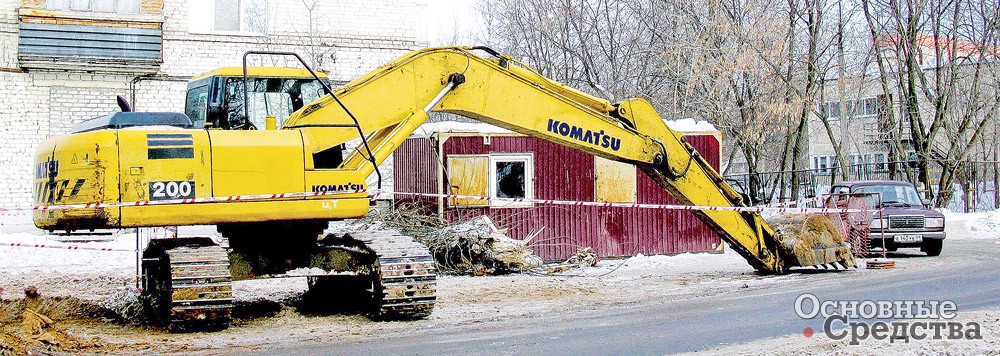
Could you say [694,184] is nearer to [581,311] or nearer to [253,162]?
[581,311]

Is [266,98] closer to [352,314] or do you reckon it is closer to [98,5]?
[352,314]

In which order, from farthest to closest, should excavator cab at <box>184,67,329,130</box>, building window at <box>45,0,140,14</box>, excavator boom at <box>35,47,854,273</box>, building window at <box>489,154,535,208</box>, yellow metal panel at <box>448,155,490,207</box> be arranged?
building window at <box>45,0,140,14</box> < building window at <box>489,154,535,208</box> < yellow metal panel at <box>448,155,490,207</box> < excavator cab at <box>184,67,329,130</box> < excavator boom at <box>35,47,854,273</box>

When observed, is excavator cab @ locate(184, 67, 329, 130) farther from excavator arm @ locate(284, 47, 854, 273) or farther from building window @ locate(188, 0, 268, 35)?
building window @ locate(188, 0, 268, 35)

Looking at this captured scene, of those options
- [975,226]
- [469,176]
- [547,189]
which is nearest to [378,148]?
[469,176]

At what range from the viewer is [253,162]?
30.1 feet

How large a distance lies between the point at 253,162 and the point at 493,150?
28.9 feet

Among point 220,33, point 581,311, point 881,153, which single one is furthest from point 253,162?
point 881,153

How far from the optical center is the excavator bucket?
45.5 feet

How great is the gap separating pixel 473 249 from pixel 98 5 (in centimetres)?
982

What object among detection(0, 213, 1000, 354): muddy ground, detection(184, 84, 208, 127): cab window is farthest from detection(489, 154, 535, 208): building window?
detection(184, 84, 208, 127): cab window

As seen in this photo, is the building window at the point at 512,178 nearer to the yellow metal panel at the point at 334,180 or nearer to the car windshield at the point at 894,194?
the car windshield at the point at 894,194

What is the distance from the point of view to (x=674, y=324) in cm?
963

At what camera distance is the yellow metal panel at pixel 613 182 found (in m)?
18.4

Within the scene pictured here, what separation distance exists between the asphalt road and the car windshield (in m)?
5.52
